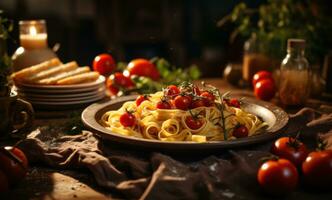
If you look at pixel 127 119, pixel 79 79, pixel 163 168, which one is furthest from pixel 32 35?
pixel 163 168

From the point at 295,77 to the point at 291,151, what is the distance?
1306mm

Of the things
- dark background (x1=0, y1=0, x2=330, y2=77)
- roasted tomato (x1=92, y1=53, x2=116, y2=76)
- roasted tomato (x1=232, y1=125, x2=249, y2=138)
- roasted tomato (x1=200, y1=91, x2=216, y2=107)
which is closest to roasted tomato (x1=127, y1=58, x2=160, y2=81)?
roasted tomato (x1=92, y1=53, x2=116, y2=76)

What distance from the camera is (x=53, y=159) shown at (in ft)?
7.60

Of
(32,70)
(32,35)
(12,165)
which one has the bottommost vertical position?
(12,165)

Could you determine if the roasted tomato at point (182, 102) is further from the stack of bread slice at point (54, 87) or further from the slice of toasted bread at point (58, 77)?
the slice of toasted bread at point (58, 77)

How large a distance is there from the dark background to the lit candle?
3105mm

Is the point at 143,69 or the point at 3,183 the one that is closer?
the point at 3,183

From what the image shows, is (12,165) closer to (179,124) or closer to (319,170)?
(179,124)

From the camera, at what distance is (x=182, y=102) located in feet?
8.04

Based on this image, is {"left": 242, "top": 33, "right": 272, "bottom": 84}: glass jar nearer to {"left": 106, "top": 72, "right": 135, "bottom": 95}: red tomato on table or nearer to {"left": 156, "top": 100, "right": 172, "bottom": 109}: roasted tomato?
{"left": 106, "top": 72, "right": 135, "bottom": 95}: red tomato on table

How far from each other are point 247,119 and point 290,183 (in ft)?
2.42

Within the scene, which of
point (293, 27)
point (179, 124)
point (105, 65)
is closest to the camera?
point (179, 124)

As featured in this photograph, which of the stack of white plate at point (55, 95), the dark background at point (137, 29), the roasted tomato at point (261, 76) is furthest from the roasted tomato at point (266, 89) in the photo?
the dark background at point (137, 29)

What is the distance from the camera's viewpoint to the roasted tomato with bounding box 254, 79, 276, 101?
3508 millimetres
